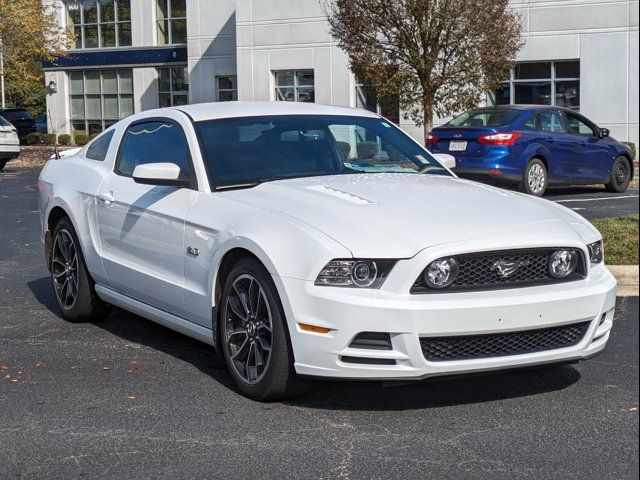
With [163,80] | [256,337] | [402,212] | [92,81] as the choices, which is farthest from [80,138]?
[402,212]

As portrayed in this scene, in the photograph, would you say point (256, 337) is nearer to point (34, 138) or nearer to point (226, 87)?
point (226, 87)

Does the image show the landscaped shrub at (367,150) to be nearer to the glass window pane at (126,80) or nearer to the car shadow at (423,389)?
the car shadow at (423,389)

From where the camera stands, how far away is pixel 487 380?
602cm

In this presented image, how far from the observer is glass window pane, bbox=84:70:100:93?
1964 inches

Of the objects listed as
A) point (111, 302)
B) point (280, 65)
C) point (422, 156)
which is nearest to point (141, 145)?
point (111, 302)

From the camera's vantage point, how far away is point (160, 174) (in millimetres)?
6430

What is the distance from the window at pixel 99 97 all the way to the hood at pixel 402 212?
4362cm

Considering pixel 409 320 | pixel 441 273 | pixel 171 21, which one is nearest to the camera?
pixel 409 320

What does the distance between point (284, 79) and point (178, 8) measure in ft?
38.3

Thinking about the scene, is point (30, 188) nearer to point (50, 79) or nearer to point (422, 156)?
point (422, 156)

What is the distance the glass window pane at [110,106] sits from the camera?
49.3 m

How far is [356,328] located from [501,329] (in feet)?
2.28

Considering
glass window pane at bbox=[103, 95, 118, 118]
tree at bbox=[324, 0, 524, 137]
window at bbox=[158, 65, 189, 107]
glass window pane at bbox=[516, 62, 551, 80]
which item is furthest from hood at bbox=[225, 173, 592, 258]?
glass window pane at bbox=[103, 95, 118, 118]

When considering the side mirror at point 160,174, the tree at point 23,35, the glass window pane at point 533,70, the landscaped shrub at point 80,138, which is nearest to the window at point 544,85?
the glass window pane at point 533,70
